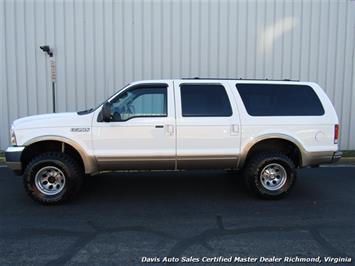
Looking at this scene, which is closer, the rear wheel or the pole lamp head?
the rear wheel

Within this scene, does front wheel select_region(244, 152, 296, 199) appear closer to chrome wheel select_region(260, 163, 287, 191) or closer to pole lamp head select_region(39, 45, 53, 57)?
chrome wheel select_region(260, 163, 287, 191)

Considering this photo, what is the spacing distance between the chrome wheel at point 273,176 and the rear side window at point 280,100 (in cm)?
88

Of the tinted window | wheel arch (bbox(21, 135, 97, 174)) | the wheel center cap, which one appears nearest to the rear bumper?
the tinted window

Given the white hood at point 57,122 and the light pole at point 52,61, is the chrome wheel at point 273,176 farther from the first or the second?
the light pole at point 52,61

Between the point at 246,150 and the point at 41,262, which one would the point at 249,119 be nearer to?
the point at 246,150

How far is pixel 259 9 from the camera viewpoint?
11.6m

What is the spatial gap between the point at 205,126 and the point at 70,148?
85.6 inches

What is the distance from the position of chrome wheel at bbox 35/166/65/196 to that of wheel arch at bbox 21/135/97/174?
1.28 feet

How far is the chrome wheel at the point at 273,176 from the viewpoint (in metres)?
6.43

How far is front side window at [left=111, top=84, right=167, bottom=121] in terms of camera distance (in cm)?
614

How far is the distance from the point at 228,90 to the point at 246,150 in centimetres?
101

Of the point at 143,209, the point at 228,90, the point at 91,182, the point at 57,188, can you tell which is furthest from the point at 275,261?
the point at 91,182

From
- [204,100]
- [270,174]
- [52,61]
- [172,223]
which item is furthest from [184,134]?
[52,61]

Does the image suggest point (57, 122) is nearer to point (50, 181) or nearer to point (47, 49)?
point (50, 181)
